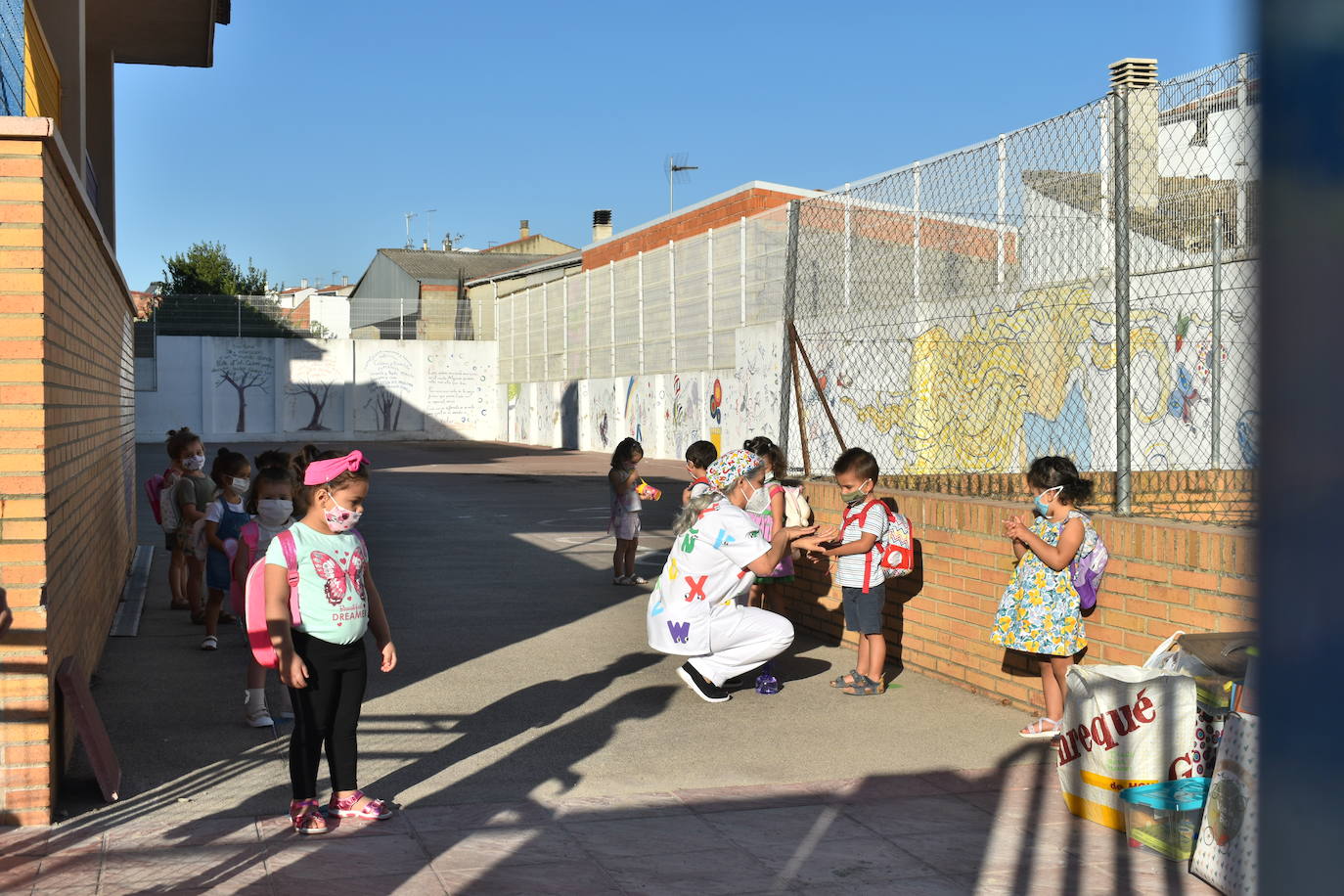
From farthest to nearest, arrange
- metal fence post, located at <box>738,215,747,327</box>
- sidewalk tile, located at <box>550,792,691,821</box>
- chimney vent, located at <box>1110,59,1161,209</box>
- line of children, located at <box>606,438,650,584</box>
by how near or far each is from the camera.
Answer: metal fence post, located at <box>738,215,747,327</box> → line of children, located at <box>606,438,650,584</box> → chimney vent, located at <box>1110,59,1161,209</box> → sidewalk tile, located at <box>550,792,691,821</box>

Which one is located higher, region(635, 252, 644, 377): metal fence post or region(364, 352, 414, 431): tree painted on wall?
region(635, 252, 644, 377): metal fence post

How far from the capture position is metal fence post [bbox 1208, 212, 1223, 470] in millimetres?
6605

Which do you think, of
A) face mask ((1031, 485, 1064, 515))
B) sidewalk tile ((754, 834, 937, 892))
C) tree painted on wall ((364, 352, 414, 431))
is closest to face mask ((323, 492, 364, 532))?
sidewalk tile ((754, 834, 937, 892))

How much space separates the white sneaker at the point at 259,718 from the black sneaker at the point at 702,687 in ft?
7.52

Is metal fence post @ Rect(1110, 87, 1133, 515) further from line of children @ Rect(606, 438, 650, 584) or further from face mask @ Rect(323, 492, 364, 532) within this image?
line of children @ Rect(606, 438, 650, 584)

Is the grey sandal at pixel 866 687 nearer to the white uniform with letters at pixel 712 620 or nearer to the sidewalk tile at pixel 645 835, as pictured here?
the white uniform with letters at pixel 712 620

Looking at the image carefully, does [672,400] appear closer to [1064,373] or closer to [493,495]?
[493,495]

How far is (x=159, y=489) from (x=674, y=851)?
7.63 m

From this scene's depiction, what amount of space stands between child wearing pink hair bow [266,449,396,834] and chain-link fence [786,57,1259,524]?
12.3 feet

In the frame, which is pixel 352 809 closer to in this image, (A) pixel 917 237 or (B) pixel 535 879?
(B) pixel 535 879

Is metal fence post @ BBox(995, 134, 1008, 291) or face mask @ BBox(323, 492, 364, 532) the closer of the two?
face mask @ BBox(323, 492, 364, 532)

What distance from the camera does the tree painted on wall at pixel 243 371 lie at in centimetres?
4844

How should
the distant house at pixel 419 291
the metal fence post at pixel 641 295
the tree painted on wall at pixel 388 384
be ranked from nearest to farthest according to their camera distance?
1. the metal fence post at pixel 641 295
2. the tree painted on wall at pixel 388 384
3. the distant house at pixel 419 291

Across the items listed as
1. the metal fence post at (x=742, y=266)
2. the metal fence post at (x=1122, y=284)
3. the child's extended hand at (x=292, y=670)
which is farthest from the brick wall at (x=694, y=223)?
the child's extended hand at (x=292, y=670)
